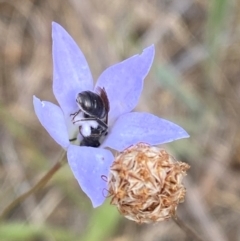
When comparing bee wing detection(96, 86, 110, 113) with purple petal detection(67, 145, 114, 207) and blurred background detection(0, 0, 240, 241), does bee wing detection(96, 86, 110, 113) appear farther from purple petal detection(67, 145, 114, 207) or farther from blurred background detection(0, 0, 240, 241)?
blurred background detection(0, 0, 240, 241)

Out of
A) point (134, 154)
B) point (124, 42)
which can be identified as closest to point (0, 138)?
point (124, 42)

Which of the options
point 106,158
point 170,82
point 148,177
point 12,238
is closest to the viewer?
point 148,177

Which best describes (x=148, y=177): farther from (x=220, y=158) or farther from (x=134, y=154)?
(x=220, y=158)

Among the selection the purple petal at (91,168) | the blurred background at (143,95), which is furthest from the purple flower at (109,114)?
the blurred background at (143,95)

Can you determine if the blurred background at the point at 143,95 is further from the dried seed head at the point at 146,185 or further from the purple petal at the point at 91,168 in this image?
the dried seed head at the point at 146,185

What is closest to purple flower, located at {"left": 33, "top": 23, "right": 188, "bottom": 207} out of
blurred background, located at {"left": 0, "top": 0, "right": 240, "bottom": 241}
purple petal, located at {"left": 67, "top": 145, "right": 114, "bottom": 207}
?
purple petal, located at {"left": 67, "top": 145, "right": 114, "bottom": 207}

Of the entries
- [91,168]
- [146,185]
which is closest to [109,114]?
[91,168]

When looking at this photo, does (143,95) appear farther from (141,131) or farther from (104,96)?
(141,131)

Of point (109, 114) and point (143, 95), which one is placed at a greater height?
point (109, 114)
